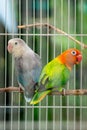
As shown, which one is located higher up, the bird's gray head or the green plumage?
the bird's gray head

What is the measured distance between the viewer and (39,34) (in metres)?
1.82

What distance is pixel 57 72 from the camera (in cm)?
180

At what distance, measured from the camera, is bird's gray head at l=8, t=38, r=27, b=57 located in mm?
1802

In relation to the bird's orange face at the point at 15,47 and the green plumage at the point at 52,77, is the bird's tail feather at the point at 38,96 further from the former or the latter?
the bird's orange face at the point at 15,47

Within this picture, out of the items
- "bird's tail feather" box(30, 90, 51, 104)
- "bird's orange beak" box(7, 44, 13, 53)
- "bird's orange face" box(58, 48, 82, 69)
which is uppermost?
"bird's orange beak" box(7, 44, 13, 53)

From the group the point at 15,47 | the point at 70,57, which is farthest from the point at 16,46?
the point at 70,57

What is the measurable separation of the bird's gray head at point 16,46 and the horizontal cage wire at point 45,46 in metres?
0.02

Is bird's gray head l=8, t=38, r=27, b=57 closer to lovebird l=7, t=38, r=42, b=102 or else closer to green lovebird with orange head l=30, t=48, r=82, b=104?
lovebird l=7, t=38, r=42, b=102

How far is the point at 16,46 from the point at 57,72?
22cm

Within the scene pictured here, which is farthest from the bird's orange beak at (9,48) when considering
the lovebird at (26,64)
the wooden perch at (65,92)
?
the wooden perch at (65,92)

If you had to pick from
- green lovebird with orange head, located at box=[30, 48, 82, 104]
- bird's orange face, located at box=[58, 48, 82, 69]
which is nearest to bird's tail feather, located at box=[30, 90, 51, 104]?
green lovebird with orange head, located at box=[30, 48, 82, 104]

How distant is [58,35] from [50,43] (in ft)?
0.17

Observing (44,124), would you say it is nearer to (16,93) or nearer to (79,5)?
(16,93)

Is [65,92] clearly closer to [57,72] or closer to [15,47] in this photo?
[57,72]
